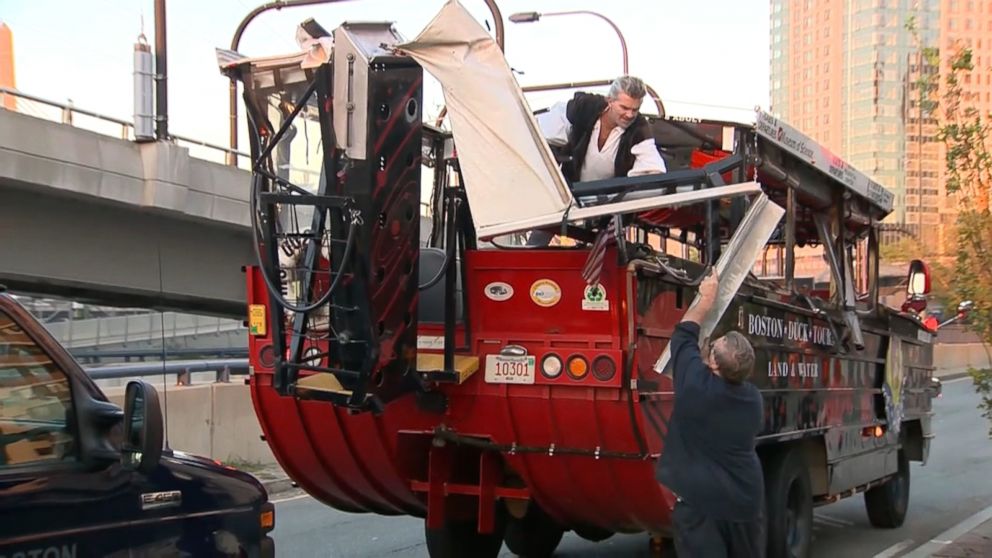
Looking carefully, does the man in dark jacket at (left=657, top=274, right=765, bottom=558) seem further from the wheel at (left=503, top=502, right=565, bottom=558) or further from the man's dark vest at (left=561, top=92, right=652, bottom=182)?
the wheel at (left=503, top=502, right=565, bottom=558)

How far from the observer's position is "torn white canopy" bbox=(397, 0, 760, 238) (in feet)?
16.1

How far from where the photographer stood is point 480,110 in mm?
5055

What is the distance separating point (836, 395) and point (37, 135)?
12.2 meters

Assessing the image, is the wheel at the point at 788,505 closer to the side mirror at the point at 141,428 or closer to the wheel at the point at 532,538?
the wheel at the point at 532,538

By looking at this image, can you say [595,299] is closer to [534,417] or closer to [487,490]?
[534,417]

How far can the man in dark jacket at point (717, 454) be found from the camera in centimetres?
478

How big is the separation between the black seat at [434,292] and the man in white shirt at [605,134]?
605mm

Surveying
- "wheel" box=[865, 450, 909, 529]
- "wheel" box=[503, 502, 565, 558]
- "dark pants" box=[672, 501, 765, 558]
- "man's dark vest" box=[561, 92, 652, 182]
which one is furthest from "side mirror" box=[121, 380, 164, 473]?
"wheel" box=[865, 450, 909, 529]

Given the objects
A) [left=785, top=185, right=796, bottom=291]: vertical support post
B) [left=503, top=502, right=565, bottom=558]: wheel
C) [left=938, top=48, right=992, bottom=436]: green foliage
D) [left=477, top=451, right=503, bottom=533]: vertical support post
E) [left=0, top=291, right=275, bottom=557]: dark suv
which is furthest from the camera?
[left=503, top=502, right=565, bottom=558]: wheel

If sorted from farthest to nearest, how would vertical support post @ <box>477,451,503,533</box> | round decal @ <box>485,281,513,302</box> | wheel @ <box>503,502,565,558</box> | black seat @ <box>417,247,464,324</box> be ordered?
wheel @ <box>503,502,565,558</box> < vertical support post @ <box>477,451,503,533</box> < black seat @ <box>417,247,464,324</box> < round decal @ <box>485,281,513,302</box>

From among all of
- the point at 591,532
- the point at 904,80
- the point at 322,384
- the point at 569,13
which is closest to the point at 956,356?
the point at 569,13

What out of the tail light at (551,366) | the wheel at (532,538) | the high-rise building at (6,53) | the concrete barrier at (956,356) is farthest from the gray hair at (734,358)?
the concrete barrier at (956,356)

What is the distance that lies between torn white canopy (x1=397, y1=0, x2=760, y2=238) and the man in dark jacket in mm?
811

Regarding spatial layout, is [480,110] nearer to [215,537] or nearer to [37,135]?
[215,537]
